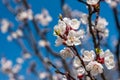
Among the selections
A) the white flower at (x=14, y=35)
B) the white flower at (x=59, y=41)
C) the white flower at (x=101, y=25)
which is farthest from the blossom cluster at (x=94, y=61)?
the white flower at (x=14, y=35)

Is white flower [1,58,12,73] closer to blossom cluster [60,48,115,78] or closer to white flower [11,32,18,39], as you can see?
white flower [11,32,18,39]

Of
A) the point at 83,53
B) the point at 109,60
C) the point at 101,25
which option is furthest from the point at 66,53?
the point at 101,25

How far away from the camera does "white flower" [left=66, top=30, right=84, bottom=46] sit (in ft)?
6.11

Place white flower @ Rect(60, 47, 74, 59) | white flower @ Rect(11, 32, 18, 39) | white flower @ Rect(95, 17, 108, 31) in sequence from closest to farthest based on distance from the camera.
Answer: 1. white flower @ Rect(60, 47, 74, 59)
2. white flower @ Rect(95, 17, 108, 31)
3. white flower @ Rect(11, 32, 18, 39)

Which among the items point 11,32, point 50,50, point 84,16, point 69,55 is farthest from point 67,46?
Result: point 11,32

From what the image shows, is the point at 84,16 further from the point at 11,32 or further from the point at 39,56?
the point at 11,32

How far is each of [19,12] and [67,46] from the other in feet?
15.2

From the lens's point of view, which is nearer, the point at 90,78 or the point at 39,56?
the point at 90,78

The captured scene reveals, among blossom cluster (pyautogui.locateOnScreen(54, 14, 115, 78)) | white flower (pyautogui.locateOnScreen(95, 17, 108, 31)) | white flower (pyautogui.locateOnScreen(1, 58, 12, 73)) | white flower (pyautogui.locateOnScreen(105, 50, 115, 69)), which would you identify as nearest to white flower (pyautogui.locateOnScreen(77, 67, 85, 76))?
blossom cluster (pyautogui.locateOnScreen(54, 14, 115, 78))

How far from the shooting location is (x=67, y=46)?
1.91 m

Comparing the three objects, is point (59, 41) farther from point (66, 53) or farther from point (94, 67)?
point (94, 67)

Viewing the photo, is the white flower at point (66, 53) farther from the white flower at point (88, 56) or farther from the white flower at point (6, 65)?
the white flower at point (6, 65)

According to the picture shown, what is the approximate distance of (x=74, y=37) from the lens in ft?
6.19

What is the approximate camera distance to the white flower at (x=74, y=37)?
1862 millimetres
